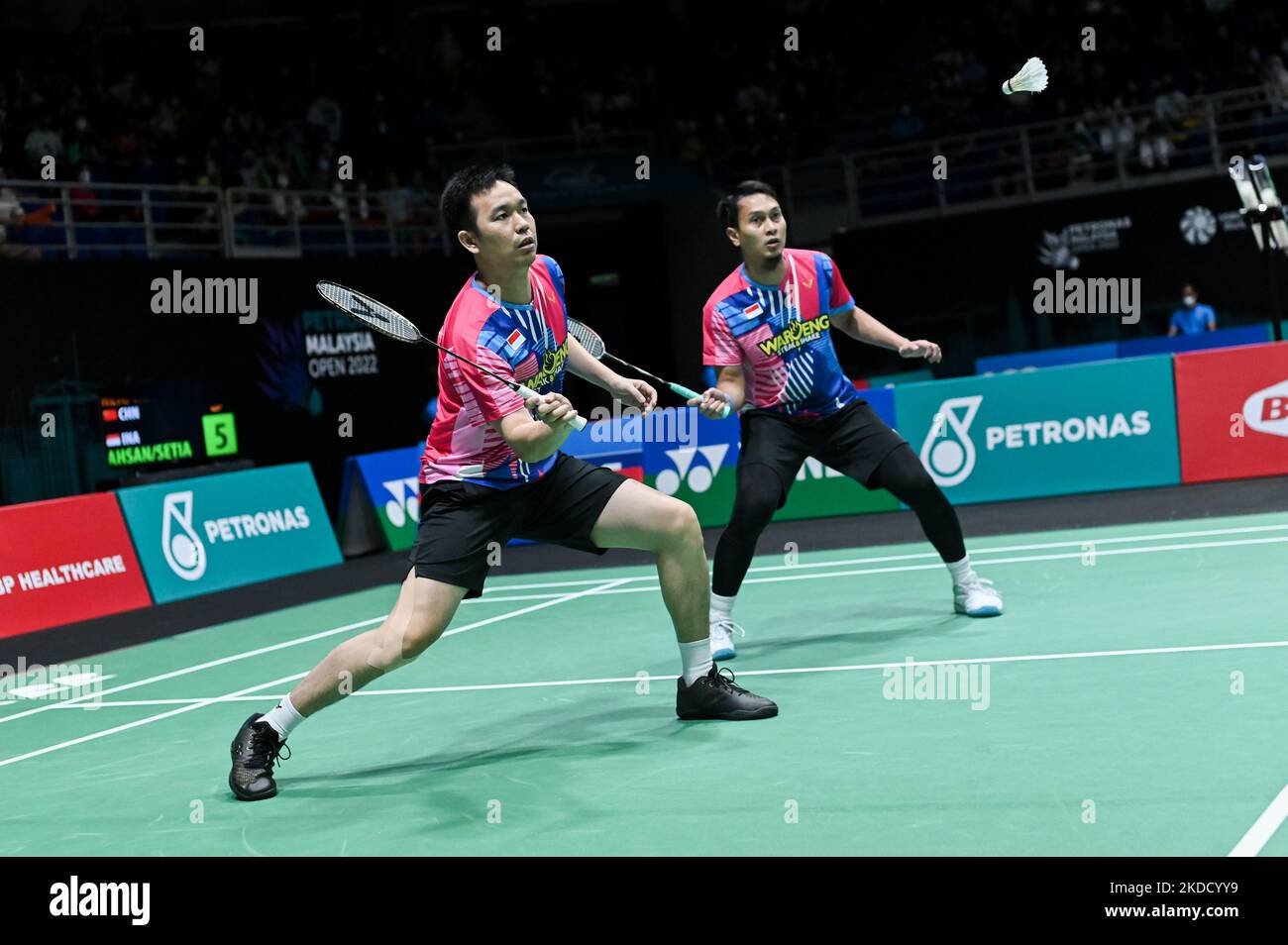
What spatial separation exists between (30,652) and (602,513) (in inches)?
219

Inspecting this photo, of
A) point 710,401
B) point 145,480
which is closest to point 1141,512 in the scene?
point 710,401

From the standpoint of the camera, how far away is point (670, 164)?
75.5ft

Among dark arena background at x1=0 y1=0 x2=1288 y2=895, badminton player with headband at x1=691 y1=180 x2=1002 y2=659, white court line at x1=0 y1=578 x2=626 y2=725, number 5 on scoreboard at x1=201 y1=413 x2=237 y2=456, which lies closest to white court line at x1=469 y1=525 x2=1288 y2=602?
dark arena background at x1=0 y1=0 x2=1288 y2=895

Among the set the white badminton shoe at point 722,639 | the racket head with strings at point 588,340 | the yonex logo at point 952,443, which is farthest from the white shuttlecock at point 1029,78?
the yonex logo at point 952,443

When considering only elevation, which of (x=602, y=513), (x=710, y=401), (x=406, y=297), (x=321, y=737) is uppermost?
(x=406, y=297)

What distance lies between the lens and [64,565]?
1027 centimetres

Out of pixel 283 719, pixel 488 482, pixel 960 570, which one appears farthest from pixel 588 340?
pixel 960 570

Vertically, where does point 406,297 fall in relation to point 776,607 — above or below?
above

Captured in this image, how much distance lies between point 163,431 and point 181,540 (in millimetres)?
5085

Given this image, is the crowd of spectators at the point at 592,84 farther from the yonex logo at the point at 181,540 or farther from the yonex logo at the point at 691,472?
the yonex logo at the point at 691,472

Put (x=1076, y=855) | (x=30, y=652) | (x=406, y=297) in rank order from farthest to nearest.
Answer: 1. (x=406, y=297)
2. (x=30, y=652)
3. (x=1076, y=855)

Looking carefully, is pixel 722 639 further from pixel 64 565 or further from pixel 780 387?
pixel 64 565

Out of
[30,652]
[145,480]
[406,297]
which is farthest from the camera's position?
[406,297]
